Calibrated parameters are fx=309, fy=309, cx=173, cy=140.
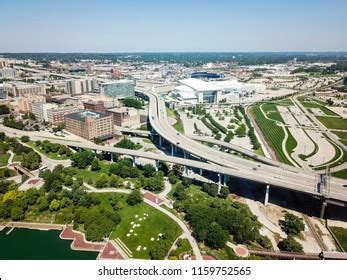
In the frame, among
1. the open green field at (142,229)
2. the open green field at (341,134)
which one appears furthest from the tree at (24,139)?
the open green field at (341,134)

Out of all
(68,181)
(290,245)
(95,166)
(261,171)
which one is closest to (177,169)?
(95,166)

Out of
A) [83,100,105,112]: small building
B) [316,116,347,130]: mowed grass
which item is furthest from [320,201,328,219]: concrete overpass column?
[83,100,105,112]: small building

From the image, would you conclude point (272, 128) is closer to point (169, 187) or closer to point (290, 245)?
point (169, 187)

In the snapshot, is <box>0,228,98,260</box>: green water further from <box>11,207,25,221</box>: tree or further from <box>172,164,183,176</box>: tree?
<box>172,164,183,176</box>: tree

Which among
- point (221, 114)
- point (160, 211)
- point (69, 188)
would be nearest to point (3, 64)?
point (221, 114)

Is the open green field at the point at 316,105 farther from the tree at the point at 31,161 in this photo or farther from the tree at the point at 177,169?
the tree at the point at 31,161
